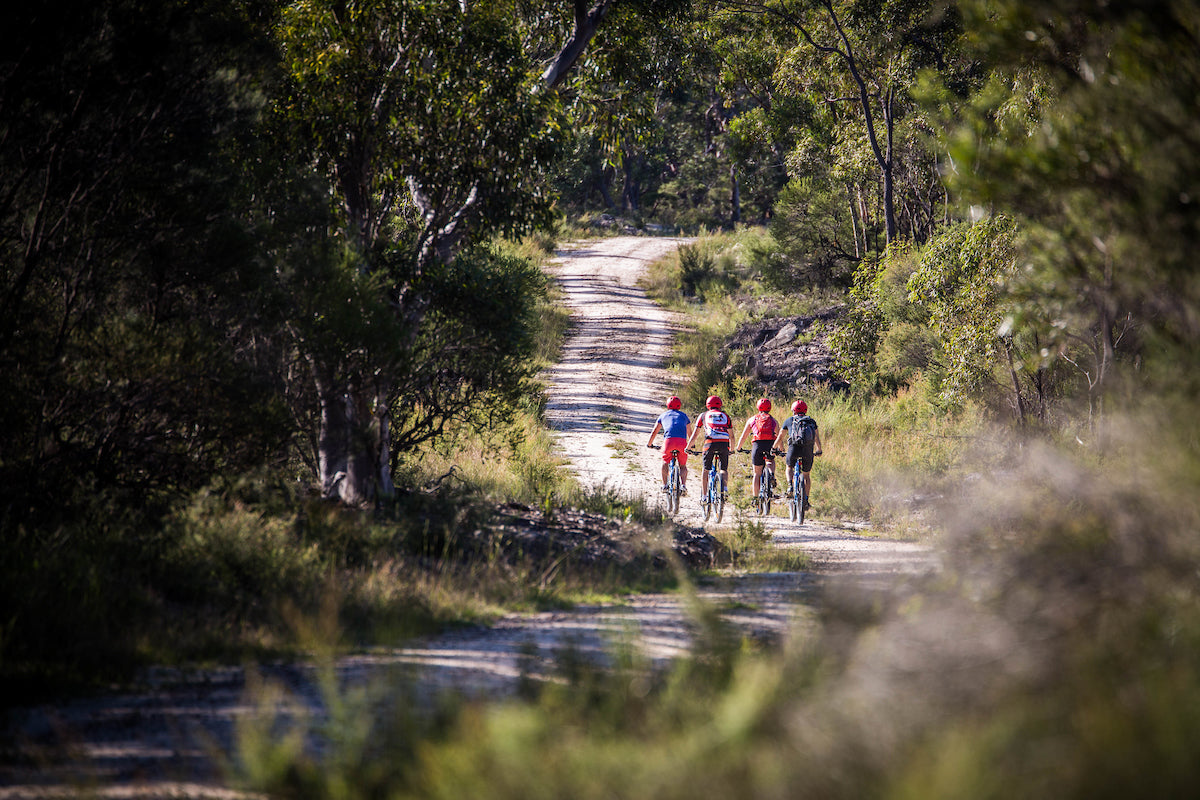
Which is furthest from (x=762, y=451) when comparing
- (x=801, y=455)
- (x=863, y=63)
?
(x=863, y=63)

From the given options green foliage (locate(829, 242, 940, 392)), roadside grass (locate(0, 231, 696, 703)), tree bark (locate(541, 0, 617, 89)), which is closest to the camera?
roadside grass (locate(0, 231, 696, 703))

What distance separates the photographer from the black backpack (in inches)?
520

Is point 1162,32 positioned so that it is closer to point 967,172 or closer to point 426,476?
point 967,172

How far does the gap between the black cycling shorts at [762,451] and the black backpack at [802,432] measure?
0.38m

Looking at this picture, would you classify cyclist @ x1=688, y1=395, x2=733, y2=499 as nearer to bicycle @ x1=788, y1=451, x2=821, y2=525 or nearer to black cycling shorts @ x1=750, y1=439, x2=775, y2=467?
black cycling shorts @ x1=750, y1=439, x2=775, y2=467

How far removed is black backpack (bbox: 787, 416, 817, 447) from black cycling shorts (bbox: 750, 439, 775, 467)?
377mm

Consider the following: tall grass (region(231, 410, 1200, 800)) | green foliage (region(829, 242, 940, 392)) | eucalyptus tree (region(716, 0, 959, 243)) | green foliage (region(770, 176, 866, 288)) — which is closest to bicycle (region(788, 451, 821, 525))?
green foliage (region(829, 242, 940, 392))

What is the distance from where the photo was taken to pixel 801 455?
13.3m

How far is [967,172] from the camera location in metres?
4.68

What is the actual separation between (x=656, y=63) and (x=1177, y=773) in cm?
1226

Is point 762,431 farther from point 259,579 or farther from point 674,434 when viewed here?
point 259,579

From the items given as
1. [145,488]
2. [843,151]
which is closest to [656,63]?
[145,488]

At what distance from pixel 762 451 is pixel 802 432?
761mm

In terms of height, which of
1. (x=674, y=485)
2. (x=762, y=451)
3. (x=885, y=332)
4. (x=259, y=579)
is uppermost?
(x=885, y=332)
